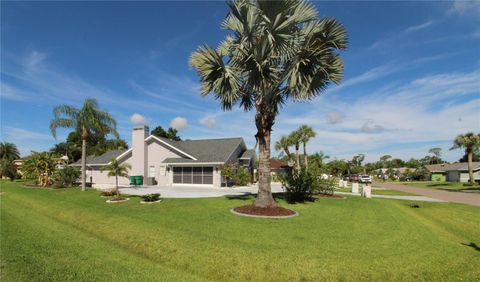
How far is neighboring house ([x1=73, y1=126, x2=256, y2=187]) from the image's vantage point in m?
28.0

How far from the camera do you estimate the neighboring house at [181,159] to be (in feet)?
92.0

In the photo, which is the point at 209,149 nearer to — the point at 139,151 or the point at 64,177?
the point at 139,151

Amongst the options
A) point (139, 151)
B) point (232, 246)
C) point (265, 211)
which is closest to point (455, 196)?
point (265, 211)

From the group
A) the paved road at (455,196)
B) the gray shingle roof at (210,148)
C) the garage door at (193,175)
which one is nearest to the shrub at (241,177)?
the gray shingle roof at (210,148)

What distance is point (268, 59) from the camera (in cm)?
1253

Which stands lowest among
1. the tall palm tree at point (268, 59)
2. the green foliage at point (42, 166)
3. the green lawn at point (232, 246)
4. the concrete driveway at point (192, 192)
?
the green lawn at point (232, 246)

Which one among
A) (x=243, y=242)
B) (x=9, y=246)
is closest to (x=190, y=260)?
(x=243, y=242)

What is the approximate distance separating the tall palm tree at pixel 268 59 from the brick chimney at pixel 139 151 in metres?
19.3

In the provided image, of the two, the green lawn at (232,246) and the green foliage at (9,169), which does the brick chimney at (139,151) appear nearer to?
the green lawn at (232,246)

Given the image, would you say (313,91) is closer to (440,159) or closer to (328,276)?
(328,276)

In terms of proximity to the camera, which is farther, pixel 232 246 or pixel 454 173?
pixel 454 173

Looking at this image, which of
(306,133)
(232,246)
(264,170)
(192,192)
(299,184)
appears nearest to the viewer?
(232,246)

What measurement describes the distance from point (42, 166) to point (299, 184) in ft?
76.6

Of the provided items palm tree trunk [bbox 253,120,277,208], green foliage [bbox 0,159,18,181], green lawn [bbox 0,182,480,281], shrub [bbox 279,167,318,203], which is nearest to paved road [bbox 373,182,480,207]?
green lawn [bbox 0,182,480,281]
